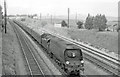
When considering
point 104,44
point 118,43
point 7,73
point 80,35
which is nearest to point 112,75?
point 7,73

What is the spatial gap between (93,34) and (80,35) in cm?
543

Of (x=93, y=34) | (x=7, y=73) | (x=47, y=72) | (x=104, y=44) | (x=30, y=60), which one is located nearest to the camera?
(x=7, y=73)

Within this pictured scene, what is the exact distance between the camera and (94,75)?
68.5 feet

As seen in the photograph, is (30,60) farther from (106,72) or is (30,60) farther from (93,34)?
(93,34)

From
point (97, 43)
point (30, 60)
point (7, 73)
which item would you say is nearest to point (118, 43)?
point (97, 43)

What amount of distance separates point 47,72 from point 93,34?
3268 centimetres

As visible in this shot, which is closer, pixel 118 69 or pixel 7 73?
pixel 7 73

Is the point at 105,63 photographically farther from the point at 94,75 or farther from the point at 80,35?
the point at 80,35

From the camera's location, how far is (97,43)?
45.4 meters

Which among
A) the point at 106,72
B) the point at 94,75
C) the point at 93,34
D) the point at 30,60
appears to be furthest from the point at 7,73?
the point at 93,34

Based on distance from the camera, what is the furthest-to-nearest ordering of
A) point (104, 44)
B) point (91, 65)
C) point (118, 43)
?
point (104, 44) < point (118, 43) < point (91, 65)

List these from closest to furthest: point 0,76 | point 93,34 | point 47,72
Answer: point 0,76 < point 47,72 < point 93,34

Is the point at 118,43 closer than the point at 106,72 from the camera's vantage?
No

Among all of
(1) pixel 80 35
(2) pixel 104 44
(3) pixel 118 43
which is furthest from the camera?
(1) pixel 80 35
